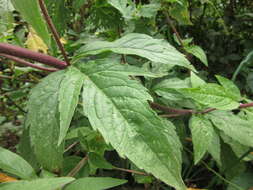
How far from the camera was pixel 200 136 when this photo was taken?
68 cm

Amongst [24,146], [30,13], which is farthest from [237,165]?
[30,13]

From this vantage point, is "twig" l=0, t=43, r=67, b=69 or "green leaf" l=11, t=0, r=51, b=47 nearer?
"green leaf" l=11, t=0, r=51, b=47

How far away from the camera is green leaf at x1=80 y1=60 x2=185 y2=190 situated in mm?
404

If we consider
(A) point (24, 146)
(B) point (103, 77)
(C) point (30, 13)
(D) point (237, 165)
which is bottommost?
(D) point (237, 165)

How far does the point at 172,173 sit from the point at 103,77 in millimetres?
248

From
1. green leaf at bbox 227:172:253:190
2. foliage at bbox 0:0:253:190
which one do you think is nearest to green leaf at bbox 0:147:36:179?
foliage at bbox 0:0:253:190

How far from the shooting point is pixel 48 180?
40 cm

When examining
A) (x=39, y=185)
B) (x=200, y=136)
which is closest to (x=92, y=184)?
(x=39, y=185)

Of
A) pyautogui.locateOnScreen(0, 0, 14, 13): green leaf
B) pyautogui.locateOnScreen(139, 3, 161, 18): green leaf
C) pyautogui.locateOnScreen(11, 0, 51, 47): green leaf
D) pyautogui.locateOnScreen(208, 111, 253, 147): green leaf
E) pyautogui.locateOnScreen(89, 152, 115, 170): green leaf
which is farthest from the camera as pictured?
pyautogui.locateOnScreen(139, 3, 161, 18): green leaf

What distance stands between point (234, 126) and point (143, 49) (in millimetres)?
428

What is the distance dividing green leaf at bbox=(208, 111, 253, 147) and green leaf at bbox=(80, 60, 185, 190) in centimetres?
37

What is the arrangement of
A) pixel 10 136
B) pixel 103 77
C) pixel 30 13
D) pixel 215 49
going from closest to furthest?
pixel 30 13, pixel 103 77, pixel 10 136, pixel 215 49

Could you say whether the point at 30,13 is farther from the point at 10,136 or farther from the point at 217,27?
the point at 217,27

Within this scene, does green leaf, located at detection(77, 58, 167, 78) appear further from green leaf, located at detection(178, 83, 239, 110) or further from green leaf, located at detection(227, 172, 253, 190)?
green leaf, located at detection(227, 172, 253, 190)
